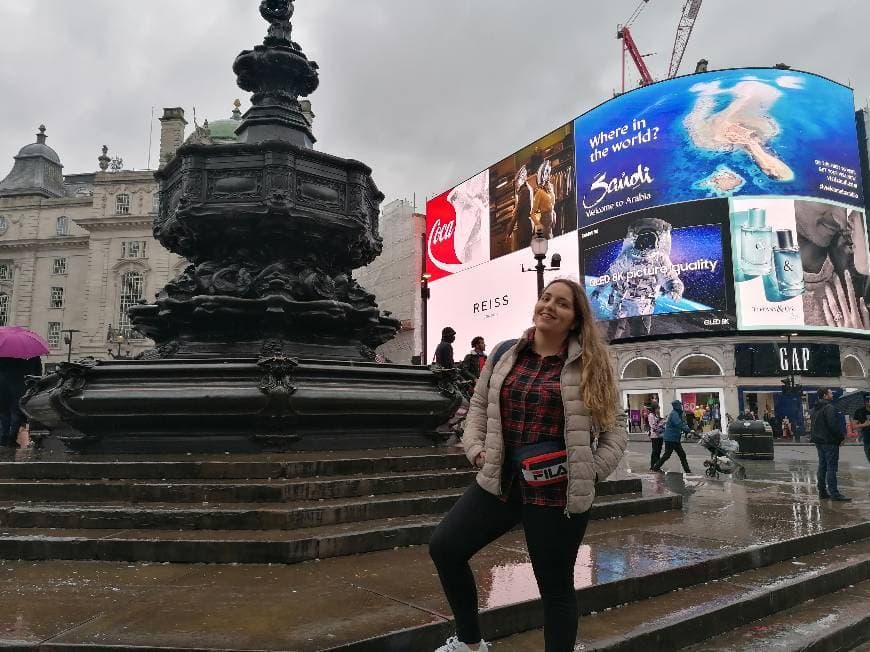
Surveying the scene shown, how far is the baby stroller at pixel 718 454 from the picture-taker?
453 inches

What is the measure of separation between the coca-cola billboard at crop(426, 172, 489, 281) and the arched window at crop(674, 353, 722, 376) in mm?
19953

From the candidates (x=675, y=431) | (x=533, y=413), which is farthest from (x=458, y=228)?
(x=533, y=413)

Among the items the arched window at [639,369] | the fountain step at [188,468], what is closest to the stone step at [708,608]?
the fountain step at [188,468]

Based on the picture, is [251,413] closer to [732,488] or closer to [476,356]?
[476,356]

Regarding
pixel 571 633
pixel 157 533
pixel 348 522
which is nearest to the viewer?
pixel 571 633

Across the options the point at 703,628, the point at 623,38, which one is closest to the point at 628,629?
the point at 703,628

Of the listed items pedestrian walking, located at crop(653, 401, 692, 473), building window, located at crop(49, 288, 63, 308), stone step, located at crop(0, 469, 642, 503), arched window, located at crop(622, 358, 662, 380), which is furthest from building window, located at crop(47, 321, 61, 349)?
stone step, located at crop(0, 469, 642, 503)

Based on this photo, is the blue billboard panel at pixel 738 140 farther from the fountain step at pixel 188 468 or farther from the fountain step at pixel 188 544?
the fountain step at pixel 188 544

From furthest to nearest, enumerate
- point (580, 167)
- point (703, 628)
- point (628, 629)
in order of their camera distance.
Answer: point (580, 167), point (703, 628), point (628, 629)

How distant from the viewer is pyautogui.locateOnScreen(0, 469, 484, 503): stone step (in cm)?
448

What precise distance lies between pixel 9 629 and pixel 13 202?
220ft

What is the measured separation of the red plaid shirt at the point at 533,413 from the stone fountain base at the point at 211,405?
313cm

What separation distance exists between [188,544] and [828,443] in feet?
27.0

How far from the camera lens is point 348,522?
14.6 ft
